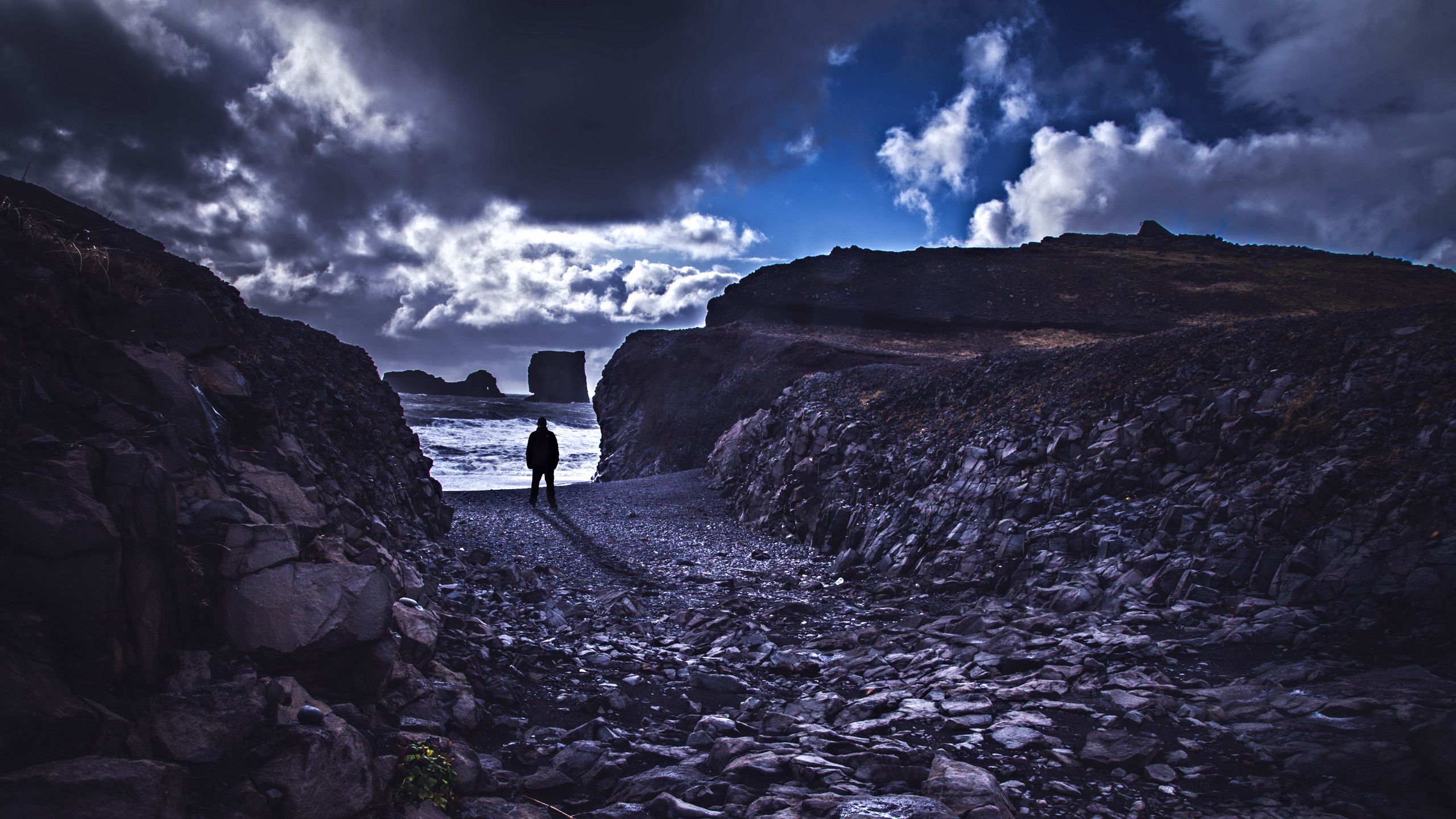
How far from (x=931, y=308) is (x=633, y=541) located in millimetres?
35925

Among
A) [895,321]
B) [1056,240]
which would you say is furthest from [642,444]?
[1056,240]

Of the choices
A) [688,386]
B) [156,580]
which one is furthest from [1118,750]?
[688,386]

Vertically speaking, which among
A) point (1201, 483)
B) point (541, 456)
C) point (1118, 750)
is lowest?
point (1118, 750)

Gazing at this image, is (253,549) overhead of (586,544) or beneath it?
overhead

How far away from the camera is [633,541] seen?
17.0 metres

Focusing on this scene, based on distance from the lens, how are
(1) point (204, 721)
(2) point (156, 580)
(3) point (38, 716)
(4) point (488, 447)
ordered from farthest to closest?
(4) point (488, 447), (2) point (156, 580), (1) point (204, 721), (3) point (38, 716)

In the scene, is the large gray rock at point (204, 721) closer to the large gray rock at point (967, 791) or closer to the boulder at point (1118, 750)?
the large gray rock at point (967, 791)

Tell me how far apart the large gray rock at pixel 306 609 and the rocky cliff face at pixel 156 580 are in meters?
0.02

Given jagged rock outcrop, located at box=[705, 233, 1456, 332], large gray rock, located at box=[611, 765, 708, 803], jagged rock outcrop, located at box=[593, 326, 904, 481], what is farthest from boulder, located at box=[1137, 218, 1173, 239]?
large gray rock, located at box=[611, 765, 708, 803]

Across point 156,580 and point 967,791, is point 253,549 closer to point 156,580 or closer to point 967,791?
point 156,580

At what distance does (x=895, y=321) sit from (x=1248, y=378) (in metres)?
35.5

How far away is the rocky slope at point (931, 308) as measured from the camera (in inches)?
1346

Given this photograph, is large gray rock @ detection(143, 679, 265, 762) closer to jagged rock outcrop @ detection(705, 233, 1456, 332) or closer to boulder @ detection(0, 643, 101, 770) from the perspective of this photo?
boulder @ detection(0, 643, 101, 770)

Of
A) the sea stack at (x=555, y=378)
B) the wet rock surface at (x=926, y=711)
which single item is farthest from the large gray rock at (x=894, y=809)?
the sea stack at (x=555, y=378)
